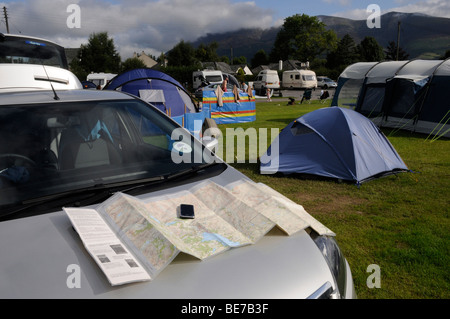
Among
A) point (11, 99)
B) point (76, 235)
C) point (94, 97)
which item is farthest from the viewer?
point (94, 97)

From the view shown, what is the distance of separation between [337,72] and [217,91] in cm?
4758

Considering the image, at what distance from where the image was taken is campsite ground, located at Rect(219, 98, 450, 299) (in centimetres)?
313

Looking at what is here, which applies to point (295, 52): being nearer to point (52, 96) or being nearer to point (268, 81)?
point (268, 81)

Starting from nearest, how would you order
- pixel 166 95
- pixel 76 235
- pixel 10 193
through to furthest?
pixel 76 235, pixel 10 193, pixel 166 95

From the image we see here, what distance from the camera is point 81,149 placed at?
7.59 feet

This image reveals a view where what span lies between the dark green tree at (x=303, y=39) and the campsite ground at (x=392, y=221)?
243 ft

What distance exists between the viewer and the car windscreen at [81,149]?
2002 millimetres

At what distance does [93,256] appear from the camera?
55.9 inches

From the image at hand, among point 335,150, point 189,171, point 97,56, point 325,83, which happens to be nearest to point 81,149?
point 189,171

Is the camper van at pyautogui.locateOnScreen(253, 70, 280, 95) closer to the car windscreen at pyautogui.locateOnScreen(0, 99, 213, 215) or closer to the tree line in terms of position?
the tree line
